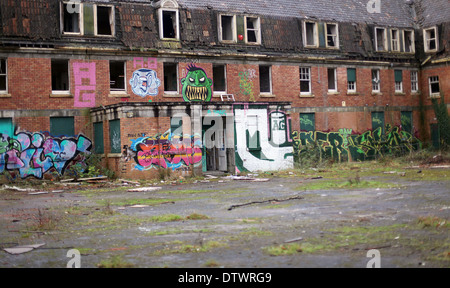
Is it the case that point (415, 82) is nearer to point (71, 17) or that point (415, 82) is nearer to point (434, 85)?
point (434, 85)

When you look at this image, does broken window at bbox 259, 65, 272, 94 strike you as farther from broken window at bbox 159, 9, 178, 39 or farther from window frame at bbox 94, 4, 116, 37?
window frame at bbox 94, 4, 116, 37

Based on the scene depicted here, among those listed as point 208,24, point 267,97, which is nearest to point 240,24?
point 208,24

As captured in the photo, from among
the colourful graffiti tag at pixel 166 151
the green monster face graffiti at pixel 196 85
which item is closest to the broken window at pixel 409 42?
the green monster face graffiti at pixel 196 85

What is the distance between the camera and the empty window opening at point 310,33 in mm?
34688

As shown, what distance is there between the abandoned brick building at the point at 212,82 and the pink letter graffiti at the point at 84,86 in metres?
0.05

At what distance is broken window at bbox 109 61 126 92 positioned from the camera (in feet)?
94.3

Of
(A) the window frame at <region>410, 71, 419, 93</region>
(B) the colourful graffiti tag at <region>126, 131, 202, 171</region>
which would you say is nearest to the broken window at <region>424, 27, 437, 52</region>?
(A) the window frame at <region>410, 71, 419, 93</region>

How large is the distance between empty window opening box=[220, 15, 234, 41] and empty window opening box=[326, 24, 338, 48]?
6976 millimetres

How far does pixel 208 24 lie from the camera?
31.0m

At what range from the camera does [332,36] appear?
35438 millimetres

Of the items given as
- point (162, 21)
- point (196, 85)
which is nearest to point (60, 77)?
point (162, 21)

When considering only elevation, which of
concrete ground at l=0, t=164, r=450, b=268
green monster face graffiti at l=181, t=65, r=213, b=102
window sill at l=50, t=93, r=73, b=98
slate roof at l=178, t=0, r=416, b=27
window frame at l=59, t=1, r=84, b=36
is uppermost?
slate roof at l=178, t=0, r=416, b=27

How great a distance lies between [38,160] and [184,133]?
6893 mm

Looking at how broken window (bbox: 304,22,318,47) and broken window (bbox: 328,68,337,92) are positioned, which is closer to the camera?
broken window (bbox: 304,22,318,47)
